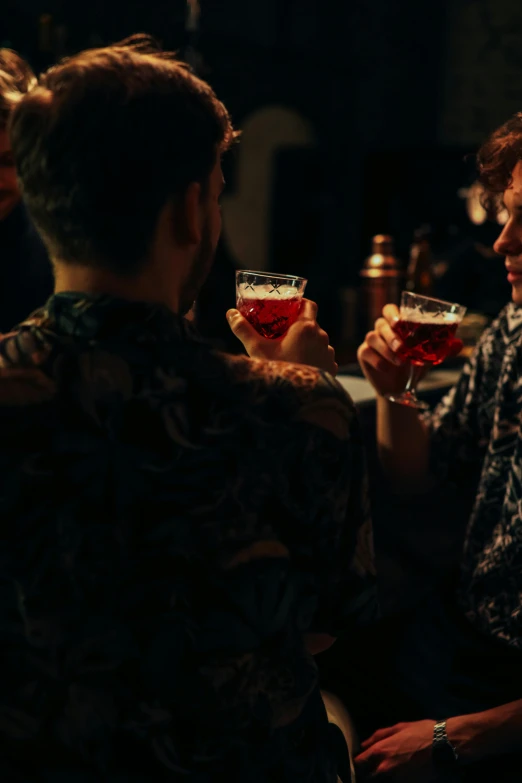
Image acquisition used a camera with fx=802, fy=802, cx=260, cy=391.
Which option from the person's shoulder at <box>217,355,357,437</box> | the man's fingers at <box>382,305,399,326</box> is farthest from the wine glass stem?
the person's shoulder at <box>217,355,357,437</box>

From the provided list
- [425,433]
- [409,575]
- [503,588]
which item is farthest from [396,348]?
[409,575]

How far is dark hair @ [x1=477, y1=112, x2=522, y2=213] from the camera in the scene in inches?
69.2

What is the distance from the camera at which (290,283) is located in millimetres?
1451

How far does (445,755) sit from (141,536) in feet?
3.27

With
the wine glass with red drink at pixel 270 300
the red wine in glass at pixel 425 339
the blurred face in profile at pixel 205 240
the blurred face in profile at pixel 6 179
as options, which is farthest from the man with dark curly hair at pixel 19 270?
the blurred face in profile at pixel 205 240

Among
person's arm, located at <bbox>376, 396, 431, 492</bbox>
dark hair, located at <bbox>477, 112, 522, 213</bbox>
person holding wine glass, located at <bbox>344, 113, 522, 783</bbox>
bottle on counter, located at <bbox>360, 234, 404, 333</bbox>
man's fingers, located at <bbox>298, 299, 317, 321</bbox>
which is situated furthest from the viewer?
bottle on counter, located at <bbox>360, 234, 404, 333</bbox>

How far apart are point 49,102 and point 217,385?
0.34 metres

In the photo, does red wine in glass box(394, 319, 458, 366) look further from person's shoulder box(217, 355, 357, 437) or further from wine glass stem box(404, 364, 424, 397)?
person's shoulder box(217, 355, 357, 437)

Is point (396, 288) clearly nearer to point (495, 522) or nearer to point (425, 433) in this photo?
point (425, 433)

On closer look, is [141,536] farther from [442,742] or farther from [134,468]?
[442,742]

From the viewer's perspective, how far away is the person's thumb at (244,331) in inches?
54.3

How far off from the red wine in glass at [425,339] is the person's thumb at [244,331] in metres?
0.44

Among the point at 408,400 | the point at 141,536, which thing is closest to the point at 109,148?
the point at 141,536

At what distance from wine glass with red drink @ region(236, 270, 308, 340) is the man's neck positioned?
562mm
